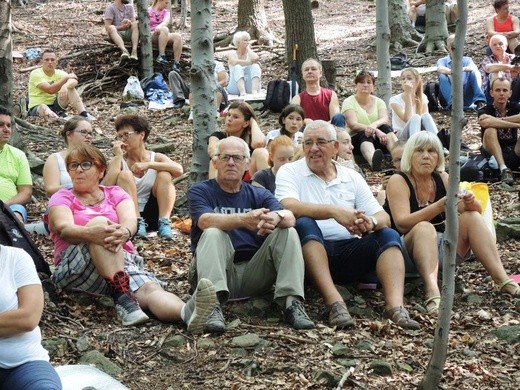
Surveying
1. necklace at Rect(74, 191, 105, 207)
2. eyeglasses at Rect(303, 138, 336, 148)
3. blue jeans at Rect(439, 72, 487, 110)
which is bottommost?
blue jeans at Rect(439, 72, 487, 110)

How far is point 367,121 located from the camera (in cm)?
987

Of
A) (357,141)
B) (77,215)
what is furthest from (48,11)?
(77,215)

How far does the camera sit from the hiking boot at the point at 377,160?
9.52 m

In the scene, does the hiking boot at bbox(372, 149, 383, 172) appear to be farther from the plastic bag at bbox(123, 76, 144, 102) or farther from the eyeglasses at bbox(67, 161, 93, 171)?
the plastic bag at bbox(123, 76, 144, 102)

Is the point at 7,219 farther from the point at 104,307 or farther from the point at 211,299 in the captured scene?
the point at 211,299

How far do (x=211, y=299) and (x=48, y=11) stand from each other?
65.4ft

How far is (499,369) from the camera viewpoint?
478cm

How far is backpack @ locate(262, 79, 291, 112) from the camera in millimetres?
11539

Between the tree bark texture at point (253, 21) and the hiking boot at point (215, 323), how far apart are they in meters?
13.0

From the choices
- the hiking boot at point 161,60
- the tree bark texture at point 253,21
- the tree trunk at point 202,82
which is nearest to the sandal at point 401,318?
the tree trunk at point 202,82

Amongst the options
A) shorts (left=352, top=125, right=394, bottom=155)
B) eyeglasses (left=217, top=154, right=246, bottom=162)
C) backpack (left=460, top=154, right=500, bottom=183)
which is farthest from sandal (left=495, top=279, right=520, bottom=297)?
shorts (left=352, top=125, right=394, bottom=155)

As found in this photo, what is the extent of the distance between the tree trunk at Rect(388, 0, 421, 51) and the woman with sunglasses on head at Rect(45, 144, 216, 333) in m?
11.5

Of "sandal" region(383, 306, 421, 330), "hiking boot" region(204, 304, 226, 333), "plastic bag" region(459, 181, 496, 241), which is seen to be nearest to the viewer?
"hiking boot" region(204, 304, 226, 333)

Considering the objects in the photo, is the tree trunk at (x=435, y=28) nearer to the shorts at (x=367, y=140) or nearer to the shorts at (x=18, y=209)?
the shorts at (x=367, y=140)
